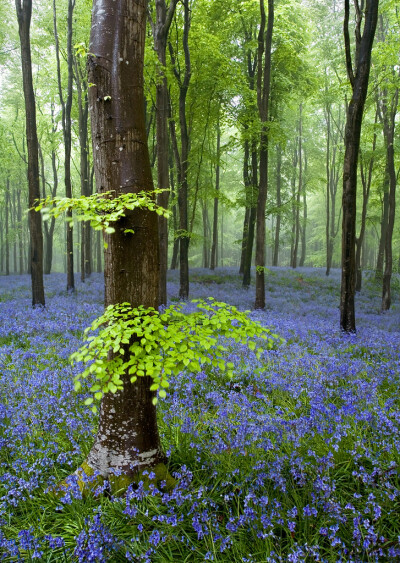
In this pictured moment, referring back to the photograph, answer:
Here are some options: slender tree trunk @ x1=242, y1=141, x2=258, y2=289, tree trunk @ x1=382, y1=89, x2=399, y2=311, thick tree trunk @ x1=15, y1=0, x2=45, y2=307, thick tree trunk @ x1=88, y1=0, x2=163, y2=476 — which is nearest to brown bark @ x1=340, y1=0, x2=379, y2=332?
tree trunk @ x1=382, y1=89, x2=399, y2=311

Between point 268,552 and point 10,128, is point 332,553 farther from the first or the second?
point 10,128

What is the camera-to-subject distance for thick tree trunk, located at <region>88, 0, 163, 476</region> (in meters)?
2.96

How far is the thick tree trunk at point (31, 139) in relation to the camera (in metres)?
10.3

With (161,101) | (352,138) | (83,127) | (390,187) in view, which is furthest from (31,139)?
(390,187)

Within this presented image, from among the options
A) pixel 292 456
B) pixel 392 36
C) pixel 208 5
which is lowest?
pixel 292 456

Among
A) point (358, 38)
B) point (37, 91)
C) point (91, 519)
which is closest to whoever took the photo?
point (91, 519)

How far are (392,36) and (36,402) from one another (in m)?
15.6

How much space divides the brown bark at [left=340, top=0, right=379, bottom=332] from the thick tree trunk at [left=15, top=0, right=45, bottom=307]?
353 inches

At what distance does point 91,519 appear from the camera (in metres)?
2.68

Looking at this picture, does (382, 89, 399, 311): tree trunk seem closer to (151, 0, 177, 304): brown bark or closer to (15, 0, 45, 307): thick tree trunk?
(151, 0, 177, 304): brown bark

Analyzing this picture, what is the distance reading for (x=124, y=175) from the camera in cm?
302

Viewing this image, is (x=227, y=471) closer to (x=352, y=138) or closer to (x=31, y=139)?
(x=352, y=138)

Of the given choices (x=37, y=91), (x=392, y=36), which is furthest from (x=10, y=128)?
(x=392, y=36)

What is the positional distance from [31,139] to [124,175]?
9758 millimetres
